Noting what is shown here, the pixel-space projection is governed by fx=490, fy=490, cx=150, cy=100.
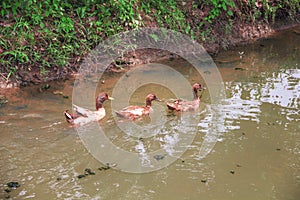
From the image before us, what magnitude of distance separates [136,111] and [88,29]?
2650 mm

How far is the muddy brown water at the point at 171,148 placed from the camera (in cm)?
578

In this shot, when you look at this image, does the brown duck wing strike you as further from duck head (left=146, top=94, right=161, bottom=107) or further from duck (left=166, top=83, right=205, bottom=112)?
duck (left=166, top=83, right=205, bottom=112)

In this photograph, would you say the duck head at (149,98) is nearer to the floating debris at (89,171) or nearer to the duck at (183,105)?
the duck at (183,105)

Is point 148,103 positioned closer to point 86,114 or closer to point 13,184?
point 86,114

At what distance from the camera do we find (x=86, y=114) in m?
7.48

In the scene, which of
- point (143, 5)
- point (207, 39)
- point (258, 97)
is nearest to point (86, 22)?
point (143, 5)

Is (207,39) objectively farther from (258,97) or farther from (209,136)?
(209,136)

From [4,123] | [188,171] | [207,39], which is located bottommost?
[188,171]

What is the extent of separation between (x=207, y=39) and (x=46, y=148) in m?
5.45

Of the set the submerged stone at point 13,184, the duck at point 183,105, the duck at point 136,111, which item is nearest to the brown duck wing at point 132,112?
the duck at point 136,111

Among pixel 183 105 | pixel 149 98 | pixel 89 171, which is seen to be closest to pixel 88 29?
pixel 149 98

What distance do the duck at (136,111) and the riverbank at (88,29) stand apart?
5.96ft

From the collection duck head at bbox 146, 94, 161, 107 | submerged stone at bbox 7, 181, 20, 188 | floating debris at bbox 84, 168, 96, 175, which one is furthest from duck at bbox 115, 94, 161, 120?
submerged stone at bbox 7, 181, 20, 188

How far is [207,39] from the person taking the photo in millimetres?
10961
